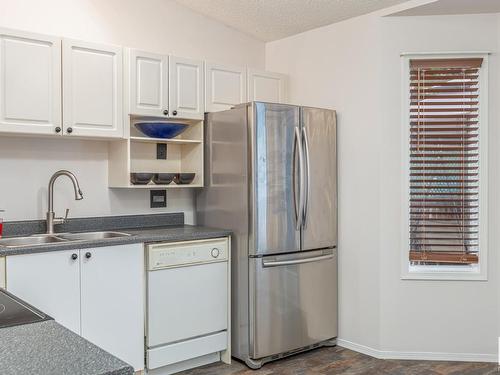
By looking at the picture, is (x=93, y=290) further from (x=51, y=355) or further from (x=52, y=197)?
(x=51, y=355)

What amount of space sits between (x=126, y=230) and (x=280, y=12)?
186 cm

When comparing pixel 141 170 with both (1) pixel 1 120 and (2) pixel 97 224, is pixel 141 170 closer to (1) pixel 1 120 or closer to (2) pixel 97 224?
(2) pixel 97 224

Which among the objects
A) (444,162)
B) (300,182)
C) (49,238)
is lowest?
(49,238)

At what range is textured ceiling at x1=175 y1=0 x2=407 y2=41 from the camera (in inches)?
134

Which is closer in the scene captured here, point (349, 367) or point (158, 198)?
point (349, 367)

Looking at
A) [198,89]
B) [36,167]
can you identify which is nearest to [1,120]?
[36,167]

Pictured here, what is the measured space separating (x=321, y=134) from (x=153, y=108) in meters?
1.15

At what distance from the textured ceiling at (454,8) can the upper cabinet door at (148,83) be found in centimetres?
158

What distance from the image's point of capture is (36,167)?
3.13 metres

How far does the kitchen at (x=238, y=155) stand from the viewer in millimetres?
3051

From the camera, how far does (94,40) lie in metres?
3.31

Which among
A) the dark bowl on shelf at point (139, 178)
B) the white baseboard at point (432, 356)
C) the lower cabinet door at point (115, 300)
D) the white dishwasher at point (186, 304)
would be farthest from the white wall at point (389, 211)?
the lower cabinet door at point (115, 300)

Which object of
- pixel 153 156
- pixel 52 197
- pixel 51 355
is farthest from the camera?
pixel 153 156

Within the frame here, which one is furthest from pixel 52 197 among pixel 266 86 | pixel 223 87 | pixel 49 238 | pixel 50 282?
pixel 266 86
